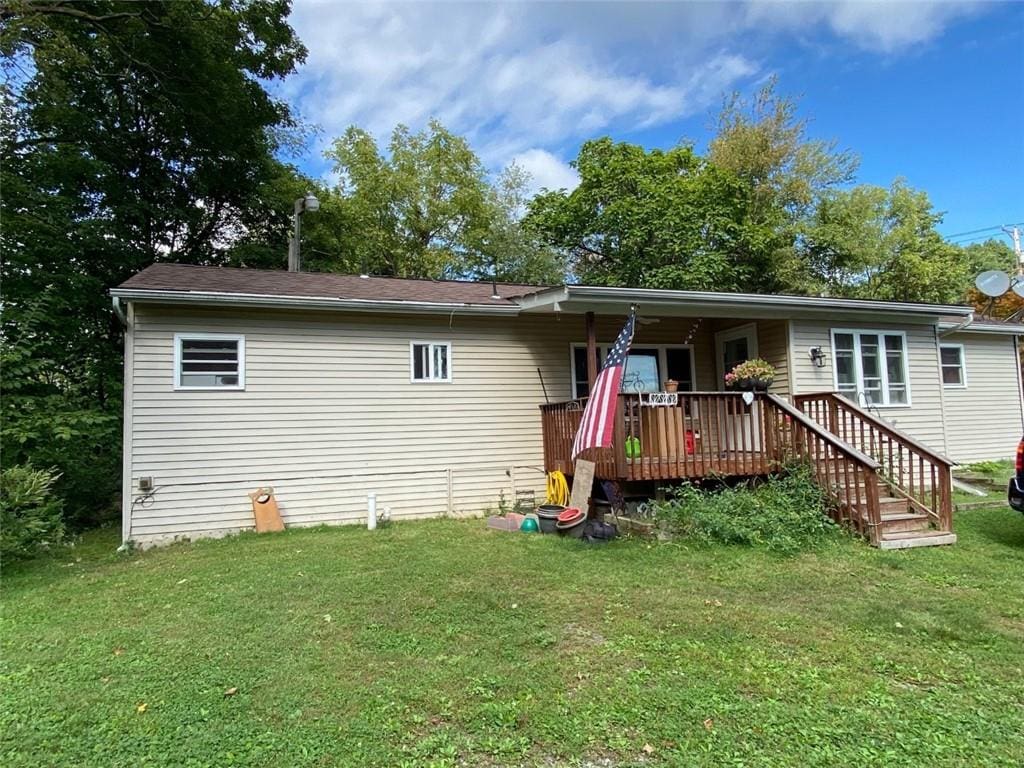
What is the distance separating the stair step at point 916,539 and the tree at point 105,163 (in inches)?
387

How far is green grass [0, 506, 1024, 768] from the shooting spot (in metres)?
2.58

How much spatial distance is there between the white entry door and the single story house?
0.10 ft

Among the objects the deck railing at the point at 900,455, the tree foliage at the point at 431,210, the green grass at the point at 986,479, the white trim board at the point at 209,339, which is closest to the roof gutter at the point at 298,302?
the white trim board at the point at 209,339

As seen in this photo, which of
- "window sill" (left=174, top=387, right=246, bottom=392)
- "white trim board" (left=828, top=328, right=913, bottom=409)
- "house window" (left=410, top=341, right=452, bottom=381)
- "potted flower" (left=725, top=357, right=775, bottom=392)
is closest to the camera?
"window sill" (left=174, top=387, right=246, bottom=392)

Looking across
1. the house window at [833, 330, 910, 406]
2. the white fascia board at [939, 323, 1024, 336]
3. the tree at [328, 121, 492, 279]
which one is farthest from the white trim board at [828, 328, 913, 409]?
the tree at [328, 121, 492, 279]

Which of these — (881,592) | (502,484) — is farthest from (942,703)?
(502,484)

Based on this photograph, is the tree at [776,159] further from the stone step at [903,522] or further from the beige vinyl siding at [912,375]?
the stone step at [903,522]

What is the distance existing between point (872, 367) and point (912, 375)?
81 cm

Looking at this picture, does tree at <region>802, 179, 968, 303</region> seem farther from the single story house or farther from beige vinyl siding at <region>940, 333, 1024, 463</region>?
the single story house

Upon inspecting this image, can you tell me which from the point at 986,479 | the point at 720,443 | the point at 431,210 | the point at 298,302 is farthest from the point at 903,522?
the point at 431,210

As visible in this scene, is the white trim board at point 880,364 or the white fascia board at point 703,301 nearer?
the white fascia board at point 703,301

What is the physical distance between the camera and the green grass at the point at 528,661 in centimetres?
258

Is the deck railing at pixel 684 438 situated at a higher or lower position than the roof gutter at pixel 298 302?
lower

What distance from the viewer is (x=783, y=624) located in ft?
13.0
